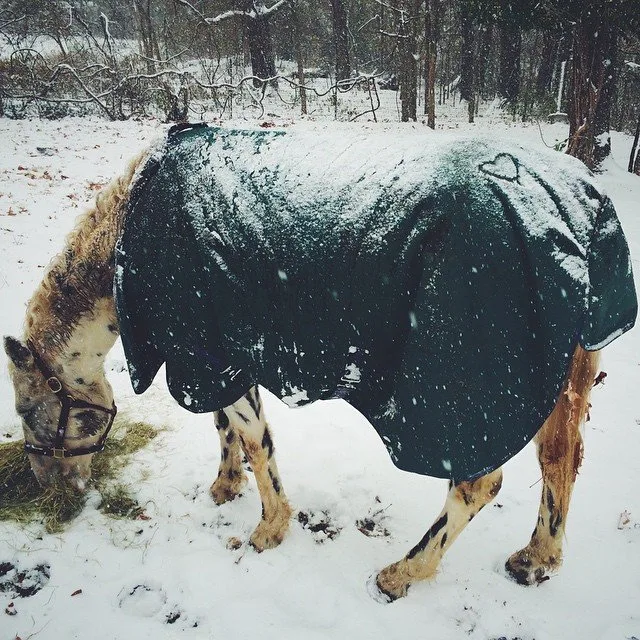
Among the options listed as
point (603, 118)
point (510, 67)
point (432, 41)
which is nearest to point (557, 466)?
point (603, 118)

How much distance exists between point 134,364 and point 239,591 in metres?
1.35

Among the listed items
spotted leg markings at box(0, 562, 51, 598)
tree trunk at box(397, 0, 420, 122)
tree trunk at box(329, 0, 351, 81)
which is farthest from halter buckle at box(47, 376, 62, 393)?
Answer: tree trunk at box(329, 0, 351, 81)

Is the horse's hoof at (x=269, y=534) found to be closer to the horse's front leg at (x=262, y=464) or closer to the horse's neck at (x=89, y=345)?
the horse's front leg at (x=262, y=464)

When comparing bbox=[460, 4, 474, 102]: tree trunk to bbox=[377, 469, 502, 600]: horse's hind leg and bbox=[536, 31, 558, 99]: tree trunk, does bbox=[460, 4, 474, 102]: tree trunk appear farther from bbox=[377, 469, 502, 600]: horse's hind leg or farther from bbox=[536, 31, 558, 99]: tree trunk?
bbox=[377, 469, 502, 600]: horse's hind leg

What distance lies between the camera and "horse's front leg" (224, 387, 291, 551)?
235cm

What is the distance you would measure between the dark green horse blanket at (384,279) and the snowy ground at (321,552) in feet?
1.67

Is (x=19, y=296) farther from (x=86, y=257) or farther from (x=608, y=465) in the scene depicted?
(x=608, y=465)

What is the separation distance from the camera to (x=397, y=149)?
171 cm

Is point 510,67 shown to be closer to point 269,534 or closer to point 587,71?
point 587,71

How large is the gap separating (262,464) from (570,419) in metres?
1.56

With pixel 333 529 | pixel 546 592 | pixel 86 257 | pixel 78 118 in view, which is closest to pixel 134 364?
pixel 86 257

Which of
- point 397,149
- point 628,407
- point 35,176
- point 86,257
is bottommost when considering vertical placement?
point 628,407

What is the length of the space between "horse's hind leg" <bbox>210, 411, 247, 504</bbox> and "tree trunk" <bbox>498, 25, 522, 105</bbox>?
918 inches

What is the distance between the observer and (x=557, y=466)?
1992mm
